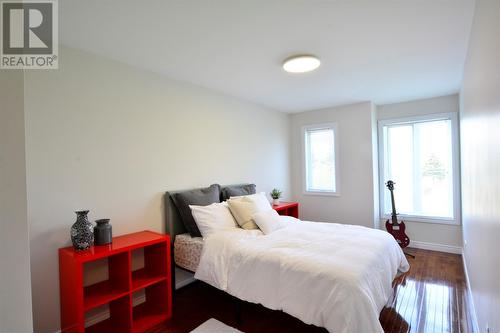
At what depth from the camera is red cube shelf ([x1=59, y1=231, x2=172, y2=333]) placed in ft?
6.14

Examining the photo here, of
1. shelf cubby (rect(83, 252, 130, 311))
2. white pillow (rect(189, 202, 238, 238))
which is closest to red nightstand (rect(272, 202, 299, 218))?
white pillow (rect(189, 202, 238, 238))

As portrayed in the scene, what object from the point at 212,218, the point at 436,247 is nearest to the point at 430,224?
the point at 436,247

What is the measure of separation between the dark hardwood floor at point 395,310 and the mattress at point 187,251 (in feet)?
1.36

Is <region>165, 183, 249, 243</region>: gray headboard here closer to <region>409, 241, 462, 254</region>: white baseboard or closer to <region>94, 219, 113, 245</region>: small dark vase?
<region>94, 219, 113, 245</region>: small dark vase

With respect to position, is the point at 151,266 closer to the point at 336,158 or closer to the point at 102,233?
the point at 102,233

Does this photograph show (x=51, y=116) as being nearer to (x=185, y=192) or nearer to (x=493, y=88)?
(x=185, y=192)

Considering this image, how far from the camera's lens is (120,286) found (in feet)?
7.11

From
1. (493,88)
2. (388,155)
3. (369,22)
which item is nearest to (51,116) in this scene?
(369,22)

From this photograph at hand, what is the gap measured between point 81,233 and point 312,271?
5.93 feet

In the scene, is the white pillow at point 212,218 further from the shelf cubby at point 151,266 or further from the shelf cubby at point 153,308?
the shelf cubby at point 153,308

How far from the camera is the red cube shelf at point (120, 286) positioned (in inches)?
73.7

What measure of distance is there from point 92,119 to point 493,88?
9.40 ft

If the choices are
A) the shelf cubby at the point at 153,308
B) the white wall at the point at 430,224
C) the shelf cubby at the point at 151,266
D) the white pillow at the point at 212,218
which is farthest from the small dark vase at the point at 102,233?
the white wall at the point at 430,224

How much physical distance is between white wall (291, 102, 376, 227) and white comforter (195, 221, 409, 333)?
5.69 ft
